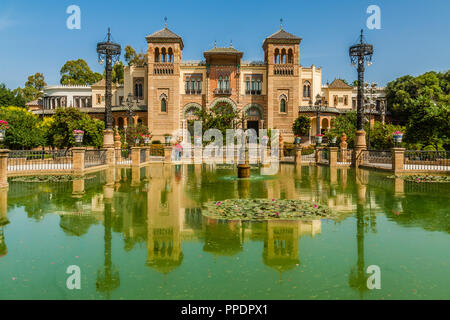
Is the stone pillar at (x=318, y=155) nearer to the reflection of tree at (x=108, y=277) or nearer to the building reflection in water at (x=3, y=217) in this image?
the building reflection in water at (x=3, y=217)

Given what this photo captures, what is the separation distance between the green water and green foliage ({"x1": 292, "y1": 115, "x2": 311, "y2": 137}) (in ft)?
127

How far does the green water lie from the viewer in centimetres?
403

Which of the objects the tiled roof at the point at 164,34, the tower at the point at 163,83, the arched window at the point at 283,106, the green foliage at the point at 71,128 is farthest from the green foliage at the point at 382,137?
the tiled roof at the point at 164,34

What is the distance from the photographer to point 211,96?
50812 millimetres

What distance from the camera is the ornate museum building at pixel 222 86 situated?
49719mm

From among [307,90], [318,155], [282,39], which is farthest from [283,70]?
[318,155]

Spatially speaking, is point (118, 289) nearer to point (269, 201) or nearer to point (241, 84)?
point (269, 201)

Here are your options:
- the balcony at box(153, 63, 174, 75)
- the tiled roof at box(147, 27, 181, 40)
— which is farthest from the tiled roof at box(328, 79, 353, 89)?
the balcony at box(153, 63, 174, 75)

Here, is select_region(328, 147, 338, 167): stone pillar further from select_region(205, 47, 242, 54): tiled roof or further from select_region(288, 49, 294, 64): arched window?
select_region(205, 47, 242, 54): tiled roof

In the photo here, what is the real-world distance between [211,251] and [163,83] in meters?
46.8
